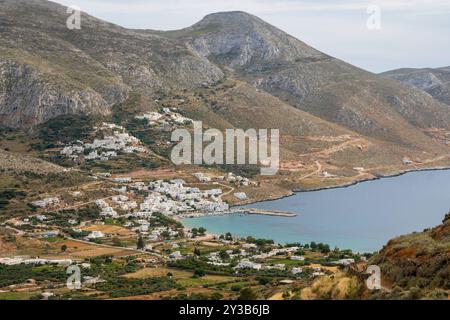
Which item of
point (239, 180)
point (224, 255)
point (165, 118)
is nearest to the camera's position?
point (224, 255)

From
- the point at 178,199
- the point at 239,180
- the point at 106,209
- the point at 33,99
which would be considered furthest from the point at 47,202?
the point at 33,99

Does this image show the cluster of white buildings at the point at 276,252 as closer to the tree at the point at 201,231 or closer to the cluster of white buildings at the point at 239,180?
the tree at the point at 201,231

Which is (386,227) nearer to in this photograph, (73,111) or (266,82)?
(73,111)

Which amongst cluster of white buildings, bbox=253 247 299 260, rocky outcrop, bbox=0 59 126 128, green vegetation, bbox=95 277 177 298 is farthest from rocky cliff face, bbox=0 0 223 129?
green vegetation, bbox=95 277 177 298

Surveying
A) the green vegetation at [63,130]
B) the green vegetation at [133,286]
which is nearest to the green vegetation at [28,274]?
the green vegetation at [133,286]

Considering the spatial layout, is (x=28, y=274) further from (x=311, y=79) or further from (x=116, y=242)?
(x=311, y=79)
